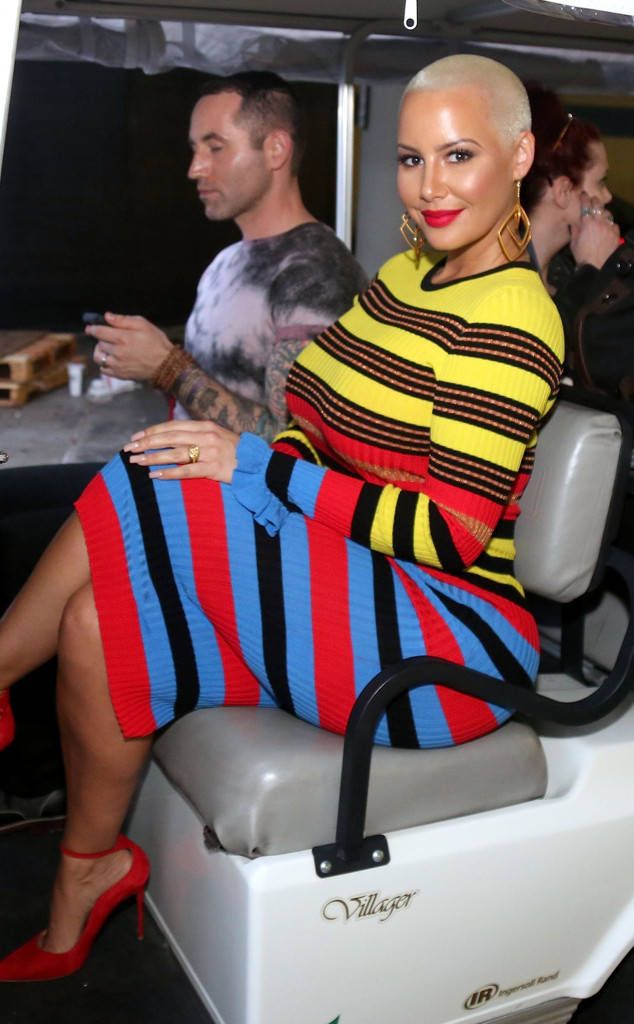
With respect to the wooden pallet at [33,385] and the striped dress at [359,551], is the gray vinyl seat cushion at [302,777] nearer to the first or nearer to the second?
the striped dress at [359,551]

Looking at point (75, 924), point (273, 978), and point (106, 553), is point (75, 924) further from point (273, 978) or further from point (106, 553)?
point (106, 553)

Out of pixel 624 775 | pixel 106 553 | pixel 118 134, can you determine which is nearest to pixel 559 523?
pixel 624 775

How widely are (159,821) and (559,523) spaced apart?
2.55 ft

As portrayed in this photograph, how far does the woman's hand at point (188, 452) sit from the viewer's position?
1.62 metres

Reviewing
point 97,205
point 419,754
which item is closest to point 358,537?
point 419,754

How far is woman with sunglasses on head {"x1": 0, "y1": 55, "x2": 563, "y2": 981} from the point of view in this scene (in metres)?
1.58

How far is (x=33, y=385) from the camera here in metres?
4.92

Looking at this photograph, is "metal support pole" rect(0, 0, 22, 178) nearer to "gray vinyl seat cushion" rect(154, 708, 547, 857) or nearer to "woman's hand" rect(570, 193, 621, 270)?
"gray vinyl seat cushion" rect(154, 708, 547, 857)

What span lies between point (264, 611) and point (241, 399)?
87cm

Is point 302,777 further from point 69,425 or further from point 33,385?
point 69,425

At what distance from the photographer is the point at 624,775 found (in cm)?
178

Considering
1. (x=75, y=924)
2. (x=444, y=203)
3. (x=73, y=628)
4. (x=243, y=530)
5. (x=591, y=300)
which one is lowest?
(x=75, y=924)

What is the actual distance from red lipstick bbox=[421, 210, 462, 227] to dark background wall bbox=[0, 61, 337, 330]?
4859mm

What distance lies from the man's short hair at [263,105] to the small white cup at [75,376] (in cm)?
300
